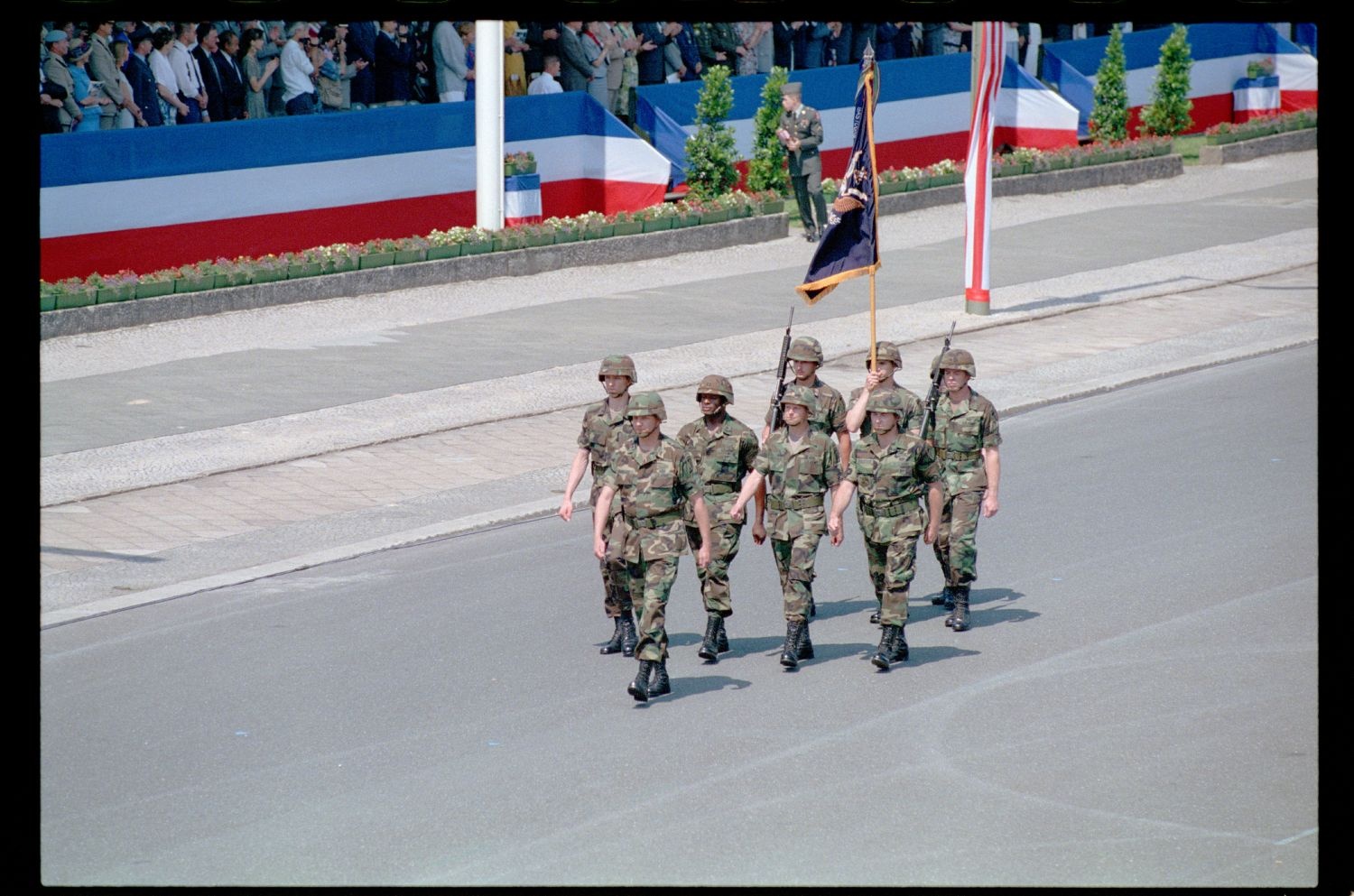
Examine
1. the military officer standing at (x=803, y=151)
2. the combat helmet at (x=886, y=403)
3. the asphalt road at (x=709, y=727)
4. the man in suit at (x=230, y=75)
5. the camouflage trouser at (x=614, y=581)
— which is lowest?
the asphalt road at (x=709, y=727)

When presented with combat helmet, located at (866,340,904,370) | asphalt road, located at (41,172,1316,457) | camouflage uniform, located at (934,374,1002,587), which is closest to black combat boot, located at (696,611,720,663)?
camouflage uniform, located at (934,374,1002,587)

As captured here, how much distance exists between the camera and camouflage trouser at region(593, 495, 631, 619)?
10.2 m

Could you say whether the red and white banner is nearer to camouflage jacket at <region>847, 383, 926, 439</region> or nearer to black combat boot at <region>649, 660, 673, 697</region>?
camouflage jacket at <region>847, 383, 926, 439</region>

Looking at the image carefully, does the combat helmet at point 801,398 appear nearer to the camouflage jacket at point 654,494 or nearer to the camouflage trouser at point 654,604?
the camouflage jacket at point 654,494

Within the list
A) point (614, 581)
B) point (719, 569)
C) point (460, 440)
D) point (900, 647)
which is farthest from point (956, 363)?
point (460, 440)

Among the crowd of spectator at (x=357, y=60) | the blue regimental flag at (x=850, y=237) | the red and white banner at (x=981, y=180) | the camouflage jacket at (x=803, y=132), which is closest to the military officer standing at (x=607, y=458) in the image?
the blue regimental flag at (x=850, y=237)

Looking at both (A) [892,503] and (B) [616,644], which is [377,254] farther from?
(A) [892,503]

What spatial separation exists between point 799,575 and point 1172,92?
79.2ft

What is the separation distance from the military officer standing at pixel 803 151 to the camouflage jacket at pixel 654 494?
1436cm

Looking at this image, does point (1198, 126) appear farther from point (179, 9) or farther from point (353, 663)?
point (179, 9)

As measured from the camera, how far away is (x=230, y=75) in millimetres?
21359

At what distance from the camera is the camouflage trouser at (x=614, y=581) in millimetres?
10164

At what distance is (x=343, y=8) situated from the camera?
15.3ft

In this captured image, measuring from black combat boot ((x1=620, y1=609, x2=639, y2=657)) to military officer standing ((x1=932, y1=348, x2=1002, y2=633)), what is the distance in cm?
193
